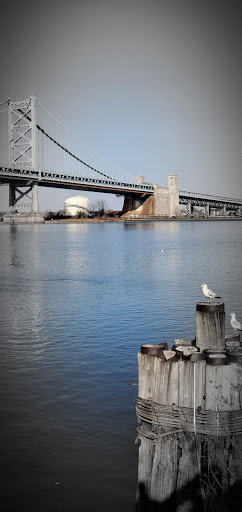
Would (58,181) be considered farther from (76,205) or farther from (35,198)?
(76,205)

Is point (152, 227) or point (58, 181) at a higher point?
point (58, 181)

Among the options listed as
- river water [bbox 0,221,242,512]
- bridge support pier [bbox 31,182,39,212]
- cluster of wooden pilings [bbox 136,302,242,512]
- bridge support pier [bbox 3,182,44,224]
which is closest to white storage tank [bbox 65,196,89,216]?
bridge support pier [bbox 3,182,44,224]

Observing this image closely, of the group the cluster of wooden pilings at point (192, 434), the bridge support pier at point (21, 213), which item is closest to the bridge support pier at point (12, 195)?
the bridge support pier at point (21, 213)

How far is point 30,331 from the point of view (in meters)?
11.7

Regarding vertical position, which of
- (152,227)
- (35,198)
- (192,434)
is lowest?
(192,434)

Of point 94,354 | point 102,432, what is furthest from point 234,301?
point 102,432

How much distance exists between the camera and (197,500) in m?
3.99

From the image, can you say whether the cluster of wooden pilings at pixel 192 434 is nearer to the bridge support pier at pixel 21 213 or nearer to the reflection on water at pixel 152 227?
the reflection on water at pixel 152 227

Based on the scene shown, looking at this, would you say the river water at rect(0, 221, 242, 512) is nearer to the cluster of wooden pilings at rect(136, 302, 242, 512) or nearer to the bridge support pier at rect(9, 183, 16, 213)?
the cluster of wooden pilings at rect(136, 302, 242, 512)

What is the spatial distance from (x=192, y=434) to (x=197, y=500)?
0.45 m

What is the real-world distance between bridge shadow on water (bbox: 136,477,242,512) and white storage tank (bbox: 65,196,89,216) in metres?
150

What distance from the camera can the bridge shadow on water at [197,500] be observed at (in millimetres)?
3908

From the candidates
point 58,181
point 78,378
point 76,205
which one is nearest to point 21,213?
A: point 58,181

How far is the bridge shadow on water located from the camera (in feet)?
12.8
